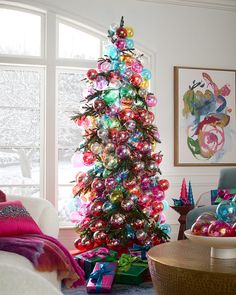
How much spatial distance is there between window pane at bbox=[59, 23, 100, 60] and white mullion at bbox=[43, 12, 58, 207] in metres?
0.14

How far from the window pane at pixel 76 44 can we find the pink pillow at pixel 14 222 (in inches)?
131

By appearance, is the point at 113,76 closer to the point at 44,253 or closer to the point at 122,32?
the point at 122,32

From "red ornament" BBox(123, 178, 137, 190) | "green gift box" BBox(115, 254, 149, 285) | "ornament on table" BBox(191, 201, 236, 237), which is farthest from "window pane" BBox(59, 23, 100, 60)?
"ornament on table" BBox(191, 201, 236, 237)

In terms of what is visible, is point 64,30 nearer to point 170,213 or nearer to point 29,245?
point 170,213

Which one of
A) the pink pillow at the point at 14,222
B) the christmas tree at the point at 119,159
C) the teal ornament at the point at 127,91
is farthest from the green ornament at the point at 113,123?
the pink pillow at the point at 14,222

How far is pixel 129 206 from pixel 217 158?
1953 mm

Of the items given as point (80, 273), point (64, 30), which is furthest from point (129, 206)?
point (64, 30)

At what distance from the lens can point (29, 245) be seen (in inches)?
83.5

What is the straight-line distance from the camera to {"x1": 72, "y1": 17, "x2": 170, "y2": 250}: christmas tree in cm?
429

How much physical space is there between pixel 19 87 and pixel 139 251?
→ 2538 mm

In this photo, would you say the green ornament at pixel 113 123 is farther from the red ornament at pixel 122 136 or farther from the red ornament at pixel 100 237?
the red ornament at pixel 100 237

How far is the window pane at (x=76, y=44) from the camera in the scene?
17.9ft

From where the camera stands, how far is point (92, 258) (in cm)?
362

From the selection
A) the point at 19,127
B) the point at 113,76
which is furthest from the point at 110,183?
the point at 19,127
